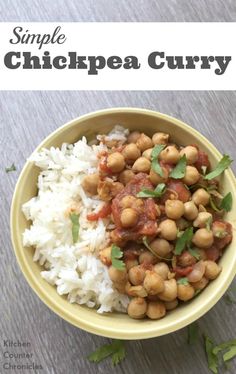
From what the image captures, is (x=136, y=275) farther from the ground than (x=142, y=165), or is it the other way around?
(x=142, y=165)

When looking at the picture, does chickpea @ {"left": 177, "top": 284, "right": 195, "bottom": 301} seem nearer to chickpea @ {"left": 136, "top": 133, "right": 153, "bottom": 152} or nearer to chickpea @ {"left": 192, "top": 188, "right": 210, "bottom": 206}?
chickpea @ {"left": 192, "top": 188, "right": 210, "bottom": 206}

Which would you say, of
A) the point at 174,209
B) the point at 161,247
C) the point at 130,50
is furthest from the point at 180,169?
the point at 130,50

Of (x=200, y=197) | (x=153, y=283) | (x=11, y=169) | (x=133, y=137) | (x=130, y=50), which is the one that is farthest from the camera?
(x=130, y=50)

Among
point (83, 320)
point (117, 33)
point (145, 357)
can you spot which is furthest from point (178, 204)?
point (117, 33)

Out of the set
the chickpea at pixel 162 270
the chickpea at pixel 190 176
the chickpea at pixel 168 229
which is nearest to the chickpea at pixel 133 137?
the chickpea at pixel 190 176

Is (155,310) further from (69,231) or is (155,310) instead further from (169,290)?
(69,231)

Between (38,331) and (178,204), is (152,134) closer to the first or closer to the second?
(178,204)
